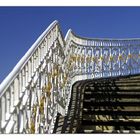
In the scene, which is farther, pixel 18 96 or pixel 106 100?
pixel 106 100

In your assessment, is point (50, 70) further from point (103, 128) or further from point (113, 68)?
point (113, 68)

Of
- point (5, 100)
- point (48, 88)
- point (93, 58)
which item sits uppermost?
point (93, 58)

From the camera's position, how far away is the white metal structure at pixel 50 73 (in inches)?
183

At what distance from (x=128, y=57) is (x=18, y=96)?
8.64m

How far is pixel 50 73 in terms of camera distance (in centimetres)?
720

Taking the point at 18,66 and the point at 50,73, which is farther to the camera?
the point at 50,73

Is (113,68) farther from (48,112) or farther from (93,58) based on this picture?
(48,112)

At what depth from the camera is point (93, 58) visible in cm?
1251

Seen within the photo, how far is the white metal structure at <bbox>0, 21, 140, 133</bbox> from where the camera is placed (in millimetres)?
4645

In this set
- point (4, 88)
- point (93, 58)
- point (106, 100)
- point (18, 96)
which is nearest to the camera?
point (4, 88)

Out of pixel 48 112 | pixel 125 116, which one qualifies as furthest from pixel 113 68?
pixel 48 112

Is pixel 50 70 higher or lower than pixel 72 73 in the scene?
lower

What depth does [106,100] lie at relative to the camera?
8445 mm
